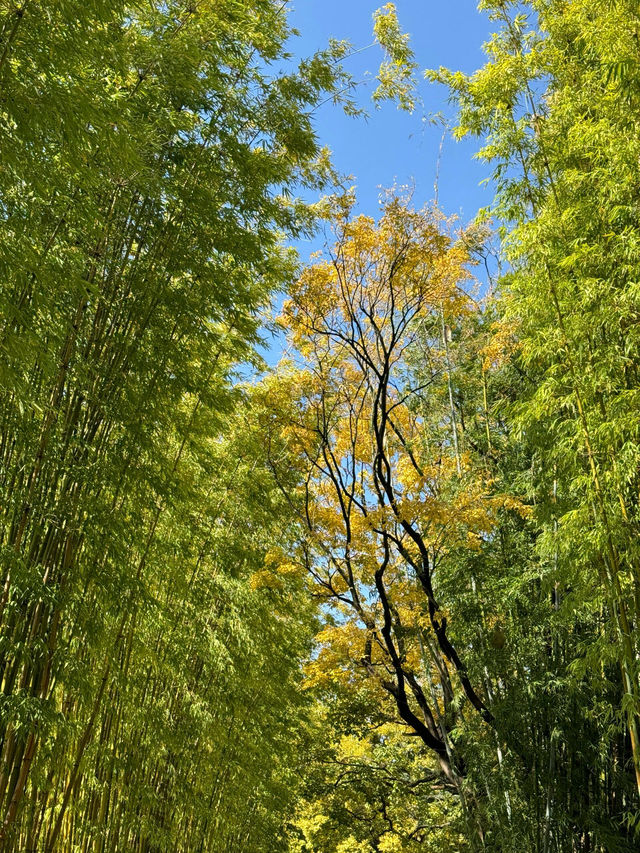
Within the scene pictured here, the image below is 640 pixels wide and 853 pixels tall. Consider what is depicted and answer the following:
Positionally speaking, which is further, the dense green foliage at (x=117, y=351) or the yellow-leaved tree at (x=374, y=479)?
the yellow-leaved tree at (x=374, y=479)

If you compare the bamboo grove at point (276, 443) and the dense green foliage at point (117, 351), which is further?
the bamboo grove at point (276, 443)

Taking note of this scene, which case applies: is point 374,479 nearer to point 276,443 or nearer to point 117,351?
point 276,443

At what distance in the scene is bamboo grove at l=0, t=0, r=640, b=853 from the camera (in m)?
Result: 2.55

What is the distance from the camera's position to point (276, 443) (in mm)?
6070

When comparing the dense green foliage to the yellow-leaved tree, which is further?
the yellow-leaved tree

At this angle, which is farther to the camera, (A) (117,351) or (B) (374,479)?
(B) (374,479)

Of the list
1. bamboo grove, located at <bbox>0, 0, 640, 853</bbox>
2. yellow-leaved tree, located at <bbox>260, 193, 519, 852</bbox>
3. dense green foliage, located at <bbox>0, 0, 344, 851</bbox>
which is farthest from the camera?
yellow-leaved tree, located at <bbox>260, 193, 519, 852</bbox>

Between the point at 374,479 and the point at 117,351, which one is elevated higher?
the point at 374,479

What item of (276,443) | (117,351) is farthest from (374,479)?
(117,351)

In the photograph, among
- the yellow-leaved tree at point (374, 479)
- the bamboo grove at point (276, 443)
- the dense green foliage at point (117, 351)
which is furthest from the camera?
the yellow-leaved tree at point (374, 479)

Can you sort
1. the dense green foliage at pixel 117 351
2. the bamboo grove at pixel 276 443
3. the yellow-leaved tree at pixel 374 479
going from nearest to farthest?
the dense green foliage at pixel 117 351
the bamboo grove at pixel 276 443
the yellow-leaved tree at pixel 374 479

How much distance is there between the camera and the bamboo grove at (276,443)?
2547 millimetres

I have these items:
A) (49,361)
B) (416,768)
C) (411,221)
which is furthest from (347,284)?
(416,768)

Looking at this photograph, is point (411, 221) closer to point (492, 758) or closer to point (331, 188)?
point (331, 188)
